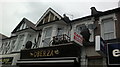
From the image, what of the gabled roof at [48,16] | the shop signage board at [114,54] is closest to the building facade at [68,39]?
the gabled roof at [48,16]

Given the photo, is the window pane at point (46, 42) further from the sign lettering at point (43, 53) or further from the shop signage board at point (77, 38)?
the shop signage board at point (77, 38)

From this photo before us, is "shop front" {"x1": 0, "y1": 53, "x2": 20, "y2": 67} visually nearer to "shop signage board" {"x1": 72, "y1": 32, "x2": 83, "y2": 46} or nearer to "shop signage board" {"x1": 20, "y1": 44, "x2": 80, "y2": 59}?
"shop signage board" {"x1": 20, "y1": 44, "x2": 80, "y2": 59}

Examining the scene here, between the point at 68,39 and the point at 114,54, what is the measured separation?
Result: 4.85 meters

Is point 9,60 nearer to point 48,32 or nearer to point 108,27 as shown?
point 48,32

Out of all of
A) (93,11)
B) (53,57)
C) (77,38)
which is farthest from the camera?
(93,11)

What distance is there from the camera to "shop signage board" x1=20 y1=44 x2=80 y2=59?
429 inches

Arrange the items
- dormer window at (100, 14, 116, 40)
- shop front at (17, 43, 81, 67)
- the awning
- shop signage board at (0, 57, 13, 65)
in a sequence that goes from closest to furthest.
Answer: the awning → shop front at (17, 43, 81, 67) → dormer window at (100, 14, 116, 40) → shop signage board at (0, 57, 13, 65)

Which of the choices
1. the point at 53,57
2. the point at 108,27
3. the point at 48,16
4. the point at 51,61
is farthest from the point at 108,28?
the point at 48,16

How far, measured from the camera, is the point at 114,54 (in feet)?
28.9

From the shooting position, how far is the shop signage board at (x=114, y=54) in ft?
28.3

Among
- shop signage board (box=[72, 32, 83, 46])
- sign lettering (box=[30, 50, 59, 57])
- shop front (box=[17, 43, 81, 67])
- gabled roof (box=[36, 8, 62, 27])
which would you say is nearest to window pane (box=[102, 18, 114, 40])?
shop signage board (box=[72, 32, 83, 46])

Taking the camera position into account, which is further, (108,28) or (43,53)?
(43,53)

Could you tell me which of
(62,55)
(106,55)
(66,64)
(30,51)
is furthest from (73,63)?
(30,51)

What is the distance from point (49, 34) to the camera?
16109 mm
